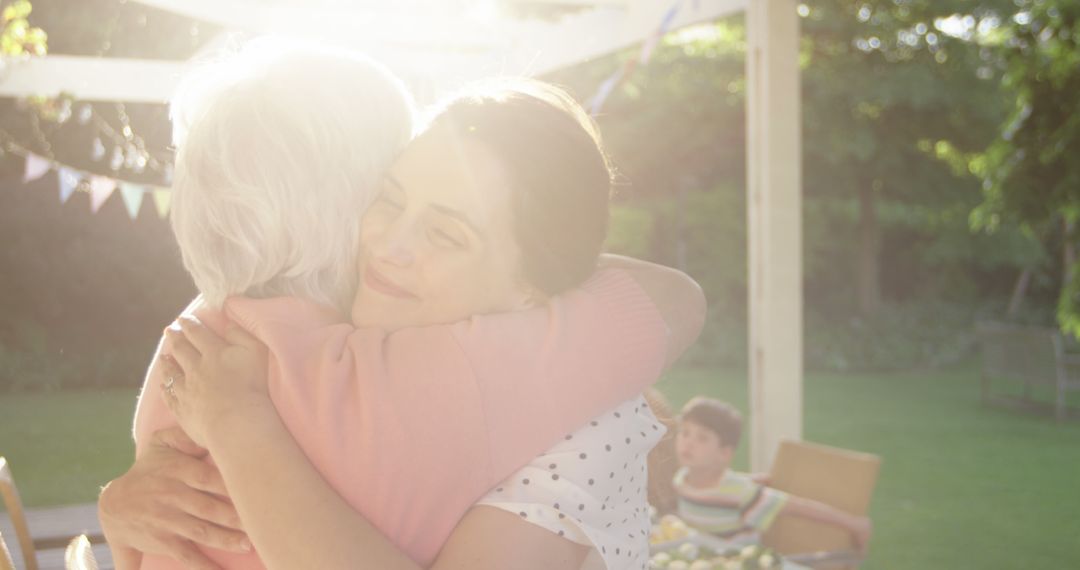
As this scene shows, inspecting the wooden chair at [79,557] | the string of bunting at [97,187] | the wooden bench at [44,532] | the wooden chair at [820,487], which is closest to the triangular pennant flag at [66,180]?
the string of bunting at [97,187]

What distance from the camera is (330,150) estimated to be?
129cm

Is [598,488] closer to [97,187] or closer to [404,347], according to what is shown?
[404,347]

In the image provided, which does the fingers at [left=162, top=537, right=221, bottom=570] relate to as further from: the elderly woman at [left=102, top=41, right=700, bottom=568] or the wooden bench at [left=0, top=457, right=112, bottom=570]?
the wooden bench at [left=0, top=457, right=112, bottom=570]

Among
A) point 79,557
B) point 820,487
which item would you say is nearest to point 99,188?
point 820,487

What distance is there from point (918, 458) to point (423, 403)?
8.68 metres

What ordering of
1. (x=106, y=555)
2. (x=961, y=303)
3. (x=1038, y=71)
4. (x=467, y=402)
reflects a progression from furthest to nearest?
(x=961, y=303) < (x=1038, y=71) < (x=106, y=555) < (x=467, y=402)

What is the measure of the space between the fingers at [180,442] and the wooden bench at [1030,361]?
35.7ft

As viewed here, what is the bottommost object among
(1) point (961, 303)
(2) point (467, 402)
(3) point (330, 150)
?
(1) point (961, 303)

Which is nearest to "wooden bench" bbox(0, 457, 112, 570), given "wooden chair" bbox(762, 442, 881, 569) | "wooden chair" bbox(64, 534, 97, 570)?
"wooden chair" bbox(64, 534, 97, 570)

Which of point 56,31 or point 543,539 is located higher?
point 56,31

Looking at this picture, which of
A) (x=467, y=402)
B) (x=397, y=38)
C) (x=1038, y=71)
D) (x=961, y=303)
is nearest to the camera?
(x=467, y=402)

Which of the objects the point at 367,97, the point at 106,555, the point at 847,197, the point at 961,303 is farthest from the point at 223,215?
the point at 961,303

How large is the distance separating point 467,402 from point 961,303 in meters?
19.6

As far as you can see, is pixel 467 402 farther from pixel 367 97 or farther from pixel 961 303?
pixel 961 303
